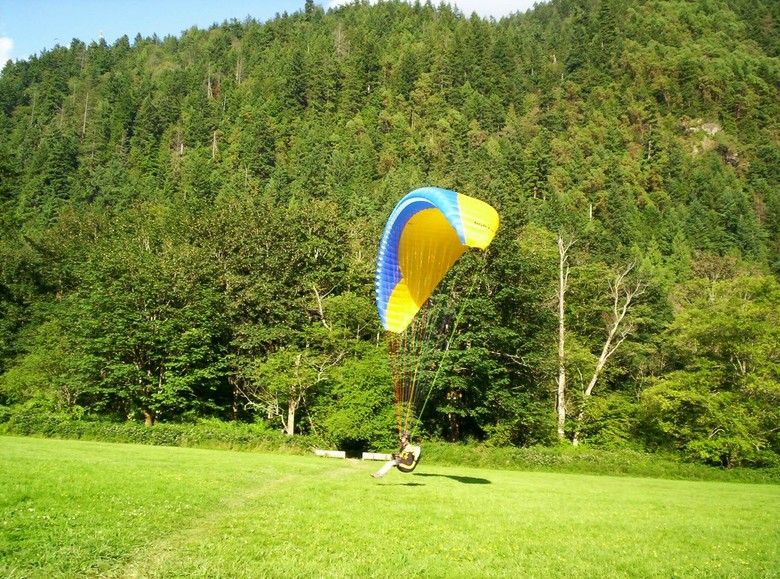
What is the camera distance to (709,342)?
30.4 metres

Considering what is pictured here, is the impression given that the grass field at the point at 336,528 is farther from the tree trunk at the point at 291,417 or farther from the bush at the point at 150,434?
the tree trunk at the point at 291,417

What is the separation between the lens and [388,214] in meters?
49.1

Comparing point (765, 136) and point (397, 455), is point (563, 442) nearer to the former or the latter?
point (397, 455)

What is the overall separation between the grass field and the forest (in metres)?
14.5

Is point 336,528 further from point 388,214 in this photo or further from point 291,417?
point 388,214

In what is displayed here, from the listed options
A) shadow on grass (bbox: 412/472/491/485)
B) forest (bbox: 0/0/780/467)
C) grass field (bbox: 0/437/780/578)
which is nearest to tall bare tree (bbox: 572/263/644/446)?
forest (bbox: 0/0/780/467)

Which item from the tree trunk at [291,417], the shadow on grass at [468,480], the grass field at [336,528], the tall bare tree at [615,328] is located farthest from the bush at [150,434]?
the tall bare tree at [615,328]

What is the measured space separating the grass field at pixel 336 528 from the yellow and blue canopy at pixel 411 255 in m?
4.65

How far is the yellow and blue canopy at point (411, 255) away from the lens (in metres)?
13.7

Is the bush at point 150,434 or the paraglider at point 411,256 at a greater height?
the paraglider at point 411,256

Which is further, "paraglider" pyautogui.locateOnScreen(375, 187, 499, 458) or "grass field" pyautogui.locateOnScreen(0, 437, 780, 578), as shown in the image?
"paraglider" pyautogui.locateOnScreen(375, 187, 499, 458)

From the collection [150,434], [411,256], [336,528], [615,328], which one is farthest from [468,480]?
[615,328]

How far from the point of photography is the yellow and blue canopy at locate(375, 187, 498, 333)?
1371cm

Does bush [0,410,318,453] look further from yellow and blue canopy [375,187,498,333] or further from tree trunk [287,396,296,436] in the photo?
yellow and blue canopy [375,187,498,333]
